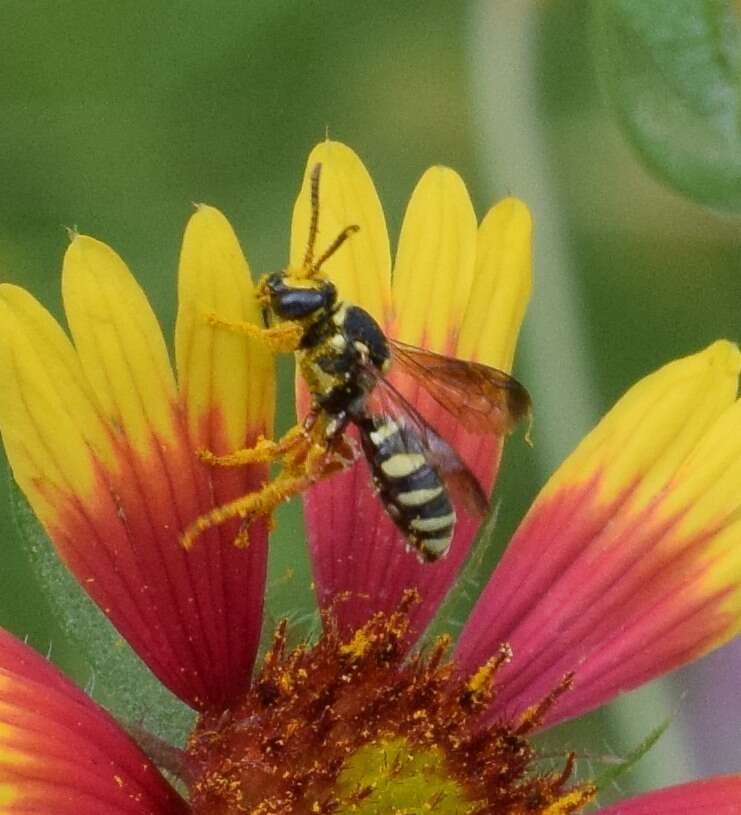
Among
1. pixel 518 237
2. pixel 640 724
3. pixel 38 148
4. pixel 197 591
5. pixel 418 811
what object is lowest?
pixel 640 724

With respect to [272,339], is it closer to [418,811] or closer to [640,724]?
[418,811]

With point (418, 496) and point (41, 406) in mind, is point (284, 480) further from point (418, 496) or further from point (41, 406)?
point (41, 406)

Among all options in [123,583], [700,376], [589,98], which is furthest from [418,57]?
[123,583]

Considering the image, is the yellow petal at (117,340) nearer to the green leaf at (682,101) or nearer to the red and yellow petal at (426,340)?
the red and yellow petal at (426,340)

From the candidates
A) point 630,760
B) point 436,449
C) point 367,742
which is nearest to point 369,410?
point 436,449

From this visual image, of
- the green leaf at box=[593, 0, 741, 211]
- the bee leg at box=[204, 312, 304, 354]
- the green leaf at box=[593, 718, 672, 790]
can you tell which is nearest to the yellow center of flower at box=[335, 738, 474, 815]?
the green leaf at box=[593, 718, 672, 790]

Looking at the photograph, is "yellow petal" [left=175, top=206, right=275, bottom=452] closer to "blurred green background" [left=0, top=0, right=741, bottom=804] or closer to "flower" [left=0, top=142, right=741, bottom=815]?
"flower" [left=0, top=142, right=741, bottom=815]
